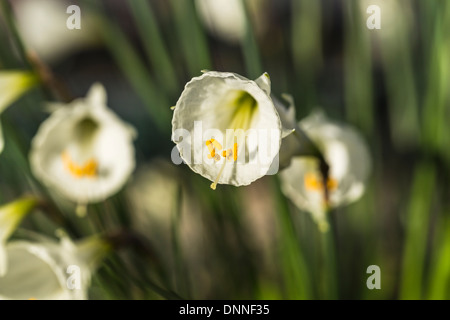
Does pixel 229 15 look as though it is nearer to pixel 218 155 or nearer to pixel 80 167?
pixel 80 167

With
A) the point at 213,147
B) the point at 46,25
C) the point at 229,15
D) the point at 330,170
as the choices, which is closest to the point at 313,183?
the point at 330,170

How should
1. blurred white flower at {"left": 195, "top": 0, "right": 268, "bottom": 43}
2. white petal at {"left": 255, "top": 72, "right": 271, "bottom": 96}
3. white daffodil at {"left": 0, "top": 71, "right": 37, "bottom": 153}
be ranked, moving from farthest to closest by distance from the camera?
blurred white flower at {"left": 195, "top": 0, "right": 268, "bottom": 43}
white daffodil at {"left": 0, "top": 71, "right": 37, "bottom": 153}
white petal at {"left": 255, "top": 72, "right": 271, "bottom": 96}

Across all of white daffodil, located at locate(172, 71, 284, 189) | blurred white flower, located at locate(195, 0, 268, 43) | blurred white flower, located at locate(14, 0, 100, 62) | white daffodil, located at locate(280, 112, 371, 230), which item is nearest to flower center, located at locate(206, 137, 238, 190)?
white daffodil, located at locate(172, 71, 284, 189)

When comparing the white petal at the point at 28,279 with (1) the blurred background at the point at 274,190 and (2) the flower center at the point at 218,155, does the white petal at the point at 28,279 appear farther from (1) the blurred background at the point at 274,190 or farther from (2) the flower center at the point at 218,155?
(2) the flower center at the point at 218,155

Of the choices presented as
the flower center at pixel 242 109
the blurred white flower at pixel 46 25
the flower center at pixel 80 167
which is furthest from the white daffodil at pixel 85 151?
the blurred white flower at pixel 46 25

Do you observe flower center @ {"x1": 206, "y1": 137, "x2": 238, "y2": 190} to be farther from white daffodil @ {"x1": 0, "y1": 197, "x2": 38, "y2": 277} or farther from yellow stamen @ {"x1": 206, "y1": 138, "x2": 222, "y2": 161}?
white daffodil @ {"x1": 0, "y1": 197, "x2": 38, "y2": 277}

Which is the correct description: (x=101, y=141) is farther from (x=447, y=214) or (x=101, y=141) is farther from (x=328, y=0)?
(x=328, y=0)
